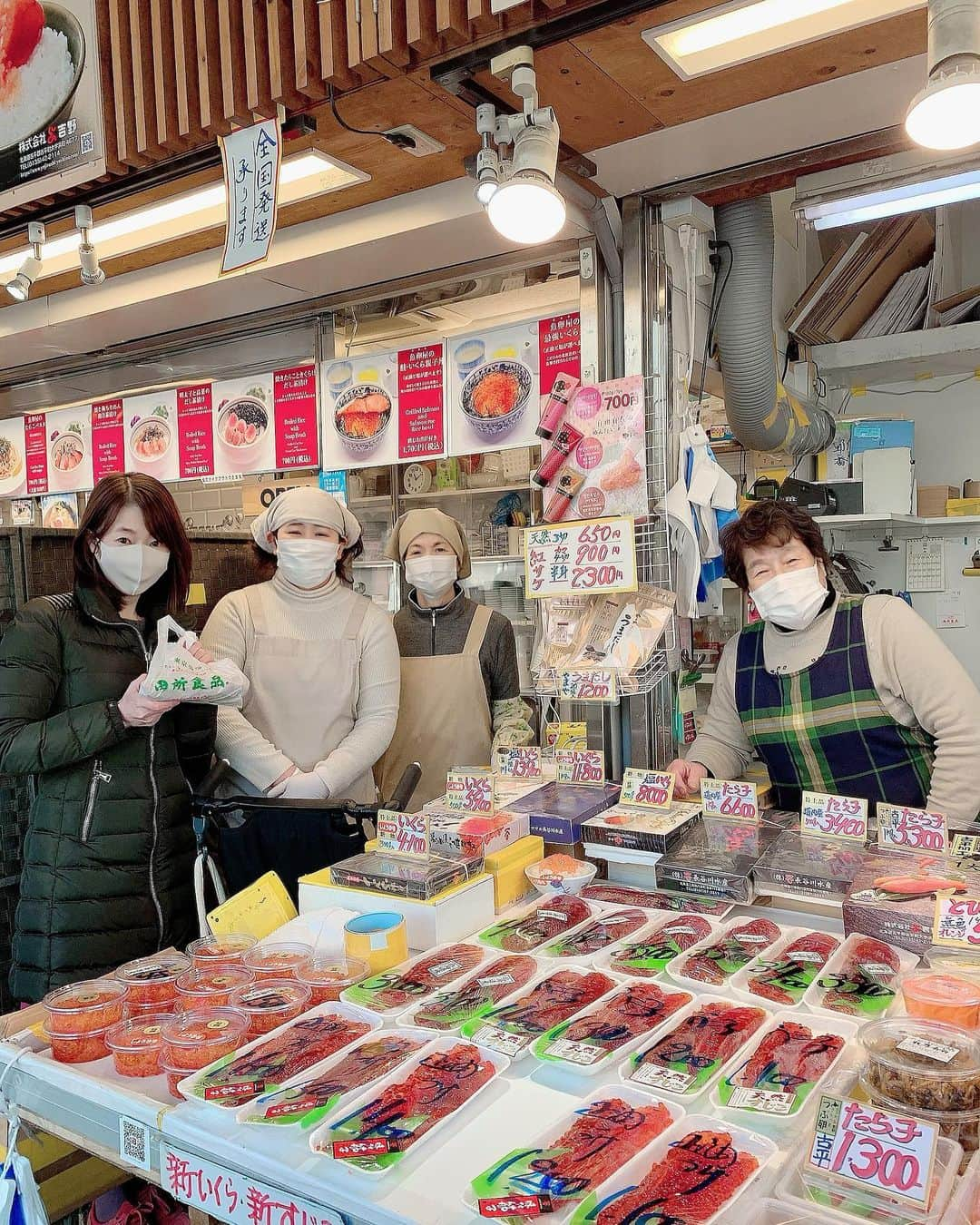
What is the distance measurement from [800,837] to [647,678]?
2.79 feet

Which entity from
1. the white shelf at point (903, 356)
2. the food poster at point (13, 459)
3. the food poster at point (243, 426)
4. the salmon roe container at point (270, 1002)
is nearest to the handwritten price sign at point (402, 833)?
the salmon roe container at point (270, 1002)

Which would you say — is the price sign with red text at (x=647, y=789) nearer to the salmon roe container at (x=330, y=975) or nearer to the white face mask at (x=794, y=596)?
the white face mask at (x=794, y=596)

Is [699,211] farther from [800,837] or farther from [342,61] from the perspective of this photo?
[800,837]

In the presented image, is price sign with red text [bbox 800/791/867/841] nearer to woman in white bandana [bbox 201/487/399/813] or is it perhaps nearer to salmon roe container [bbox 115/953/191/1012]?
woman in white bandana [bbox 201/487/399/813]

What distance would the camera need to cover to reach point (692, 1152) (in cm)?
122

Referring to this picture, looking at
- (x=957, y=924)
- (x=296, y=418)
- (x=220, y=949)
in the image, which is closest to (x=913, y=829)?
(x=957, y=924)

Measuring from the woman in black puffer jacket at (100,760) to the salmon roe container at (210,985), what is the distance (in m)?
0.84

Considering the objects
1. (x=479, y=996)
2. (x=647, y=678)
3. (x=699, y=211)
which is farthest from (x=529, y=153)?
(x=479, y=996)

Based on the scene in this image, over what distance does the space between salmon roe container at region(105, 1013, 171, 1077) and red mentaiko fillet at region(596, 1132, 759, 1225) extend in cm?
83

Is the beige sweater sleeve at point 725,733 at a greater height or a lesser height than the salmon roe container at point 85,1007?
greater

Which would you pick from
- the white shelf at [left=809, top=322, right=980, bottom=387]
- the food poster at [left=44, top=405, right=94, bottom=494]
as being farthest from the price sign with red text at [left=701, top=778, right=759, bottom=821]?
the food poster at [left=44, top=405, right=94, bottom=494]

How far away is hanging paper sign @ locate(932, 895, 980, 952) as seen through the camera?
166 cm

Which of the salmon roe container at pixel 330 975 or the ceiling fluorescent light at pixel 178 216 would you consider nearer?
the salmon roe container at pixel 330 975

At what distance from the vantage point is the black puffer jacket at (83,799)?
2445mm
